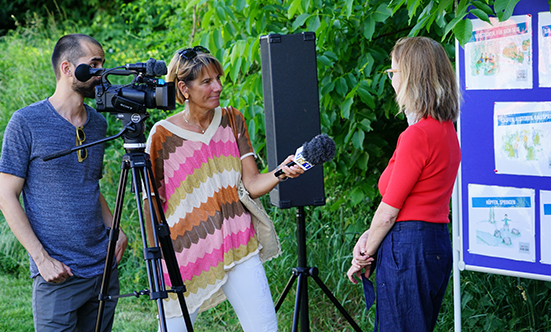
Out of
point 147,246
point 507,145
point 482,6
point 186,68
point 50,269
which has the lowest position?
point 50,269

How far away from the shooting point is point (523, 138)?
8.07 feet

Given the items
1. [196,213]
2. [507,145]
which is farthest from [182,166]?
[507,145]

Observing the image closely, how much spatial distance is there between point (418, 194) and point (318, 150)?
1.43 ft

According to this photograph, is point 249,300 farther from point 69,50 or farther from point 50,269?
point 69,50

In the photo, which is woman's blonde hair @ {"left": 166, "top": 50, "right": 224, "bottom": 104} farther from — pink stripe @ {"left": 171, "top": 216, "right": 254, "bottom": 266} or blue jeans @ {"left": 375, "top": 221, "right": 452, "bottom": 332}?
blue jeans @ {"left": 375, "top": 221, "right": 452, "bottom": 332}

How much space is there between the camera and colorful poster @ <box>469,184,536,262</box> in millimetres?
2492

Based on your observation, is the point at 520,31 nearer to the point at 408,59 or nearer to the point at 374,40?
the point at 408,59

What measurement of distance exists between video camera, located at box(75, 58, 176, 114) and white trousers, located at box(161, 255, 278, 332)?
2.44ft

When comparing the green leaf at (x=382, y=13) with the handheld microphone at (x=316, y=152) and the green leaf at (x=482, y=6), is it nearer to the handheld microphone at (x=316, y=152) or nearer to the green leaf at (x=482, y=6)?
the green leaf at (x=482, y=6)

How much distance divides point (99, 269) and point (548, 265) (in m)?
1.98

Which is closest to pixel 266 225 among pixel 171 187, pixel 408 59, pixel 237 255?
pixel 237 255

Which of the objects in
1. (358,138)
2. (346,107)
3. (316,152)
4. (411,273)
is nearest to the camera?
(316,152)

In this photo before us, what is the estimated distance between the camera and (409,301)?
2027 millimetres

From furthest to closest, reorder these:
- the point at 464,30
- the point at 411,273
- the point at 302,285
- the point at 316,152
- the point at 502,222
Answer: the point at 302,285 < the point at 502,222 < the point at 464,30 < the point at 411,273 < the point at 316,152
